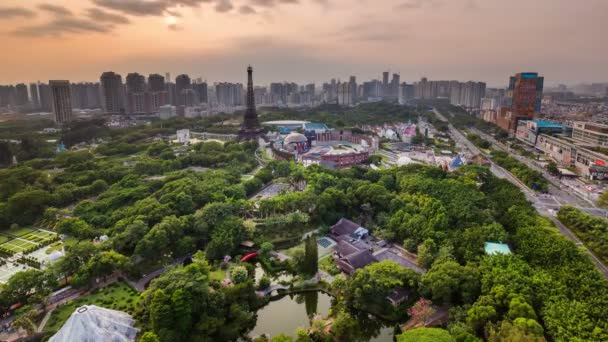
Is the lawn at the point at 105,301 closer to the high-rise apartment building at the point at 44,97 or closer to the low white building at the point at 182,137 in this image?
the low white building at the point at 182,137

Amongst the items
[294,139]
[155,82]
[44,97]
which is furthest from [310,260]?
[44,97]

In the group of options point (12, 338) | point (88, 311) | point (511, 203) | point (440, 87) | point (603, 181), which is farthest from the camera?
point (440, 87)

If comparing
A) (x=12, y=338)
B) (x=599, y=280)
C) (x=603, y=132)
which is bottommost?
(x=12, y=338)

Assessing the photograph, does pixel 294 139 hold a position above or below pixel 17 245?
above

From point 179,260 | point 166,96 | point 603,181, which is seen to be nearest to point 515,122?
point 603,181

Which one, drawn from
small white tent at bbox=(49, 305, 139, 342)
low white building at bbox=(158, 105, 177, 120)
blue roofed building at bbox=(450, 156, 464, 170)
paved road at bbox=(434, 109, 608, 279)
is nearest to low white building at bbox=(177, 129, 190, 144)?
low white building at bbox=(158, 105, 177, 120)

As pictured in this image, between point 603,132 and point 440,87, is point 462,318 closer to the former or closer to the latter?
point 603,132

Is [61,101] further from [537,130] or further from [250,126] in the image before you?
[537,130]
